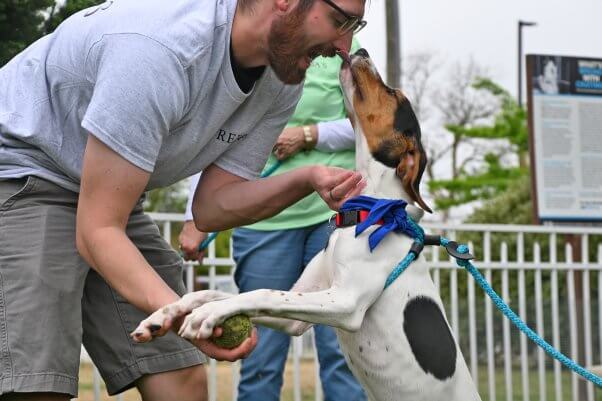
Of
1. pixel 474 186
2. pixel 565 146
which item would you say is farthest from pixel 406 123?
pixel 474 186

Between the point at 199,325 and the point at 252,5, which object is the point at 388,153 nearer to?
the point at 252,5

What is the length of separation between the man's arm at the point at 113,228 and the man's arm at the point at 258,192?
76cm

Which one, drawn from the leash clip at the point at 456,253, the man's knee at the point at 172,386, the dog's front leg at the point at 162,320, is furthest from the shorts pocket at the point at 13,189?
the leash clip at the point at 456,253

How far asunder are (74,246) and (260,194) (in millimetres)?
717

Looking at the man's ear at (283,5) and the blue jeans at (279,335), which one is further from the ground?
the man's ear at (283,5)

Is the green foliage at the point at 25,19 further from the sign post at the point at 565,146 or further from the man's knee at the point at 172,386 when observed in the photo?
the sign post at the point at 565,146

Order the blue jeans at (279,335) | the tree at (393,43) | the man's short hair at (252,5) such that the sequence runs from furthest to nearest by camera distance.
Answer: the tree at (393,43), the blue jeans at (279,335), the man's short hair at (252,5)

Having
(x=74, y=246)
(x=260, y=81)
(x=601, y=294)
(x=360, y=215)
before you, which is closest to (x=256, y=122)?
(x=260, y=81)

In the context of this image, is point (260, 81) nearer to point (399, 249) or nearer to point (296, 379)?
point (399, 249)

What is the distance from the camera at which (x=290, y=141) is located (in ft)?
16.2

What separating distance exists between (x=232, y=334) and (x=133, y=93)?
74cm

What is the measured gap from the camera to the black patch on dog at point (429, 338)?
3629 mm

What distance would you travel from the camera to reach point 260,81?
11.2ft

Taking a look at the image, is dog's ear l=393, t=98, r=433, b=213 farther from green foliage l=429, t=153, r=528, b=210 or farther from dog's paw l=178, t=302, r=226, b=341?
green foliage l=429, t=153, r=528, b=210
